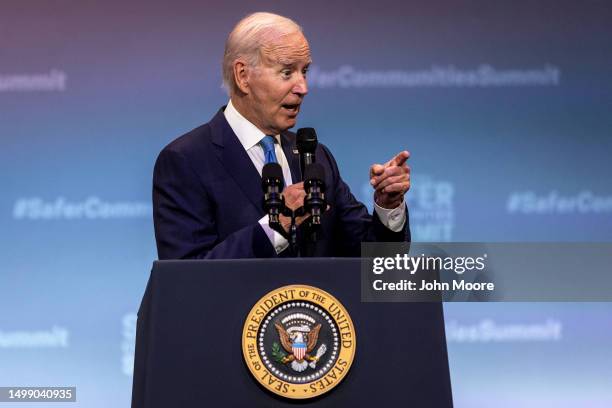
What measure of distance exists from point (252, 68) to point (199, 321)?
97 centimetres

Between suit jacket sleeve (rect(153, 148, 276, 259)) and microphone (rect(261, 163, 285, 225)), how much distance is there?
0.95 feet

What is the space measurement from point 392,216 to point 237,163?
0.44m

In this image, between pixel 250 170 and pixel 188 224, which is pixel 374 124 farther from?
pixel 188 224

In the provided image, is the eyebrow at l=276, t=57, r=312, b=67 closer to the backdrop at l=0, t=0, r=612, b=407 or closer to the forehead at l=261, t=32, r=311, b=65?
the forehead at l=261, t=32, r=311, b=65

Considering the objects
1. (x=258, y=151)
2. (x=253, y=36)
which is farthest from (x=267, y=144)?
(x=253, y=36)

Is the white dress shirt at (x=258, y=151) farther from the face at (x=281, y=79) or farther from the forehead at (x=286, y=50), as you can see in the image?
the forehead at (x=286, y=50)

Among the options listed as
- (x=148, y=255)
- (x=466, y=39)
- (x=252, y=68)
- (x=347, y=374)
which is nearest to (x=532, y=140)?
(x=466, y=39)

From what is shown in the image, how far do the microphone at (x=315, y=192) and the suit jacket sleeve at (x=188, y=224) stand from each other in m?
0.32

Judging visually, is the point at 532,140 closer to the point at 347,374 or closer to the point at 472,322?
the point at 472,322

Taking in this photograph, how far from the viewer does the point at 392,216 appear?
272 cm

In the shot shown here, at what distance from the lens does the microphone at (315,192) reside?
220 cm

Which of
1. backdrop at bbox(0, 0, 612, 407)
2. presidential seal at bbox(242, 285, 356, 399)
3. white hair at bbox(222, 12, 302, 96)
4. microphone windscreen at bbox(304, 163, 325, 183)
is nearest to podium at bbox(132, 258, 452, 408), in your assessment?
presidential seal at bbox(242, 285, 356, 399)

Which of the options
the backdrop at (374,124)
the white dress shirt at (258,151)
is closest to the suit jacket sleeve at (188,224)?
the white dress shirt at (258,151)

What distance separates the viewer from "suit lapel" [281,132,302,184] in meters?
2.96
